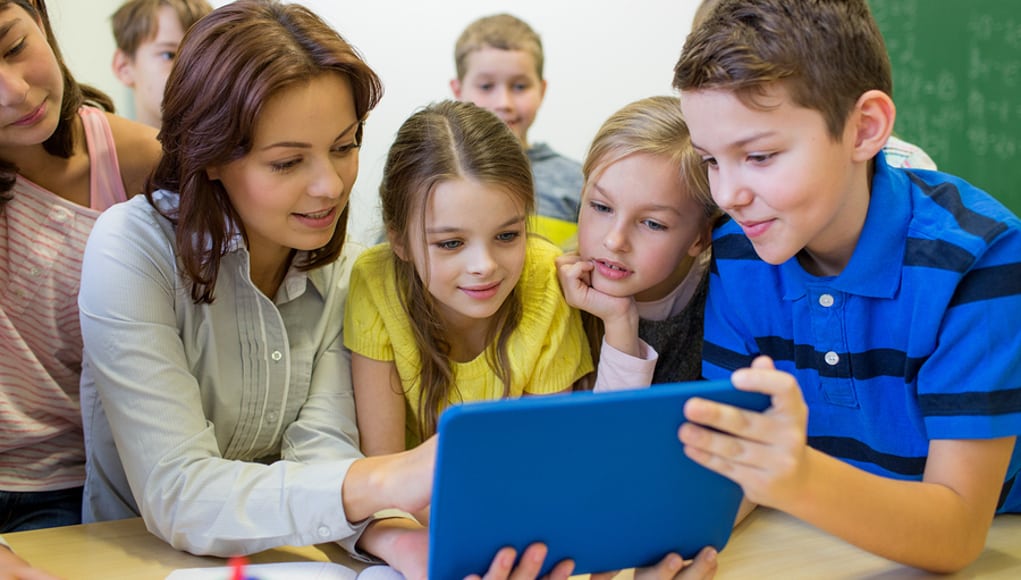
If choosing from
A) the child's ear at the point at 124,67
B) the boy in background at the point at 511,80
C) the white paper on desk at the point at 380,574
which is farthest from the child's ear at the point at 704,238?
the child's ear at the point at 124,67

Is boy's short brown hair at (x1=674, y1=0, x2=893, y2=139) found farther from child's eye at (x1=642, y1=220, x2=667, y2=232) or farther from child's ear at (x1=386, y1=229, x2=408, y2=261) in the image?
child's ear at (x1=386, y1=229, x2=408, y2=261)

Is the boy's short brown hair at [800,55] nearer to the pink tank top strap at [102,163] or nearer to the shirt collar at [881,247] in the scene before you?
the shirt collar at [881,247]

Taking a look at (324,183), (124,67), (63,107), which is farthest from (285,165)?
(124,67)

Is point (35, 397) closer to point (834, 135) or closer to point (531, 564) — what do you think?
point (531, 564)

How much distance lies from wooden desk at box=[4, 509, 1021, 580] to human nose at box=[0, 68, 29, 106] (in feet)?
1.76

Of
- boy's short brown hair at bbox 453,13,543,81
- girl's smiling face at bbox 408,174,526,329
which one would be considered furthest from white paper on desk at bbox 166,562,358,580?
boy's short brown hair at bbox 453,13,543,81

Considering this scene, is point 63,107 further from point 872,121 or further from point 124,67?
point 124,67

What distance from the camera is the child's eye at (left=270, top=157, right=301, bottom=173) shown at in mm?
1071

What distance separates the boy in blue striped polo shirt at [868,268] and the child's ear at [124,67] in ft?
6.36

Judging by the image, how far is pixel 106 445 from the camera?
117 centimetres

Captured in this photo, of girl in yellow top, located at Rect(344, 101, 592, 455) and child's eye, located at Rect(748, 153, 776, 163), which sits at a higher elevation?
child's eye, located at Rect(748, 153, 776, 163)

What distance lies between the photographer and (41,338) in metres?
1.22

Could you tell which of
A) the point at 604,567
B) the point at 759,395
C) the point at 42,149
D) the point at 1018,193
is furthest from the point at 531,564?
the point at 1018,193

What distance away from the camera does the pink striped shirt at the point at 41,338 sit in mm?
1195
